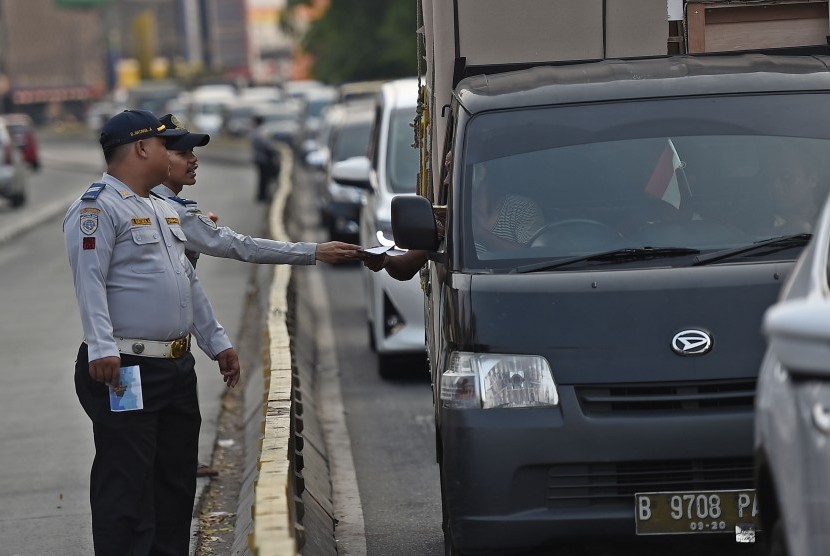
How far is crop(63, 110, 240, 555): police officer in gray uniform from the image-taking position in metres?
5.90

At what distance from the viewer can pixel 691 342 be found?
18.3ft

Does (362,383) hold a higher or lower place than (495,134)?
lower

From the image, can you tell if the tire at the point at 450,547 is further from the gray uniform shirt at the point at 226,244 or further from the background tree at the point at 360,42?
the background tree at the point at 360,42

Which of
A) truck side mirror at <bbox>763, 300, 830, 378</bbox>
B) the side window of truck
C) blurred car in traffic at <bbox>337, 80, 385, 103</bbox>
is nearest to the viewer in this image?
truck side mirror at <bbox>763, 300, 830, 378</bbox>

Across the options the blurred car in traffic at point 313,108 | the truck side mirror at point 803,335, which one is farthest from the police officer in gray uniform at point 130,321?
the blurred car in traffic at point 313,108

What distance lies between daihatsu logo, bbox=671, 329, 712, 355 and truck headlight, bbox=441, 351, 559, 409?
0.44 meters

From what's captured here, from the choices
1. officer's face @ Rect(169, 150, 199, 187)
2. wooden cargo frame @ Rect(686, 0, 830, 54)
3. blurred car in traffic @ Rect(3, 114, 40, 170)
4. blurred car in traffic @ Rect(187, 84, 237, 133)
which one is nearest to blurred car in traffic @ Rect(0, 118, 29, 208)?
blurred car in traffic @ Rect(3, 114, 40, 170)

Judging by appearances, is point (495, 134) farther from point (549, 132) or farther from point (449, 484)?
point (449, 484)

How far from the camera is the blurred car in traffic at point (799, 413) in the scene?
12.4 ft

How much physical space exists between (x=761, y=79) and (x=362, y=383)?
5.89 meters

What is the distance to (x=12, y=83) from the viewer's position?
13950 cm

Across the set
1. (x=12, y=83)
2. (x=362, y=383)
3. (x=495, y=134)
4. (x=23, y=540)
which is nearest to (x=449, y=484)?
(x=495, y=134)

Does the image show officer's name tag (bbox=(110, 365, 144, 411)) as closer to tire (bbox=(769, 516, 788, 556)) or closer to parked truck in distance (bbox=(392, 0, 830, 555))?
parked truck in distance (bbox=(392, 0, 830, 555))

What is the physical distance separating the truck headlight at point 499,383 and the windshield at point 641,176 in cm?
54
